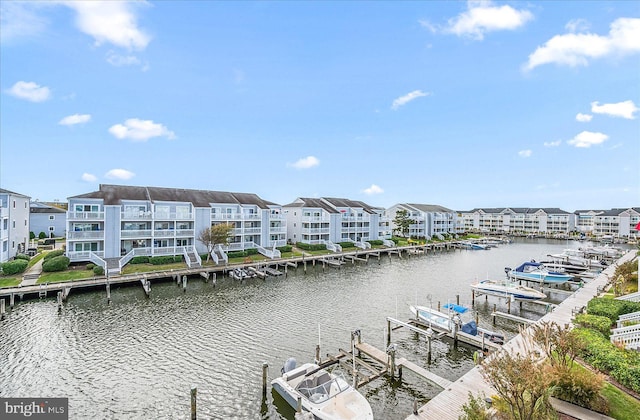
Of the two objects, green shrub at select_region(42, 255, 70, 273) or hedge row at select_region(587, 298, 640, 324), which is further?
green shrub at select_region(42, 255, 70, 273)

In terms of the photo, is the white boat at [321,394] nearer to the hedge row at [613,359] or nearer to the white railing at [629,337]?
the hedge row at [613,359]

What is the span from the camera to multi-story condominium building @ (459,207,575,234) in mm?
112312

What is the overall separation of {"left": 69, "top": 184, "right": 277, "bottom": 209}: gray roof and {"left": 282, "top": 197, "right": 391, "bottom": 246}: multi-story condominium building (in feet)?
22.7

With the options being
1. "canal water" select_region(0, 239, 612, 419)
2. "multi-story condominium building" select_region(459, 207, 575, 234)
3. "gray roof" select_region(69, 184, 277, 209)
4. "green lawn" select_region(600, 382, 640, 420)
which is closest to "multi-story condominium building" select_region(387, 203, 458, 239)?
"multi-story condominium building" select_region(459, 207, 575, 234)

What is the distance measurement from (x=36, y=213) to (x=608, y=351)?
7699cm

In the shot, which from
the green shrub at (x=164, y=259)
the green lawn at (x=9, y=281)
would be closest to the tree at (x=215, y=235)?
the green shrub at (x=164, y=259)

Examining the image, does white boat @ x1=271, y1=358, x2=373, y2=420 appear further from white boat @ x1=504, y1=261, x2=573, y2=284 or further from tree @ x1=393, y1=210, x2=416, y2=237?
tree @ x1=393, y1=210, x2=416, y2=237

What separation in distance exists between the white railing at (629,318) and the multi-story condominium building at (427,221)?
6582 cm

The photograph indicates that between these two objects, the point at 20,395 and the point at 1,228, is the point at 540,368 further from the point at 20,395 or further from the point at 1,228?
the point at 1,228

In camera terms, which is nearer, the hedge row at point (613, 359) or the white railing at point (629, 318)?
the hedge row at point (613, 359)

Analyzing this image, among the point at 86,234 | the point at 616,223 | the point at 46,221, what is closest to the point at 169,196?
the point at 86,234

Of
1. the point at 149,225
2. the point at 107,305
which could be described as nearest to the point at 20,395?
the point at 107,305

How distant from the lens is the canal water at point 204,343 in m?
14.9

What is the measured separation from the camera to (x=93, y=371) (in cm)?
1698
